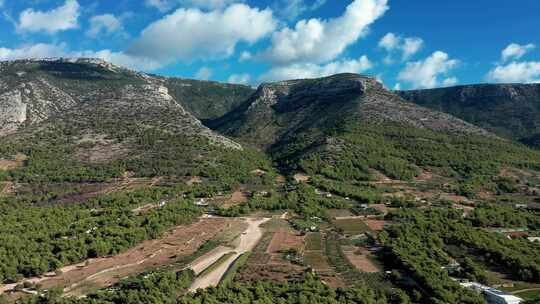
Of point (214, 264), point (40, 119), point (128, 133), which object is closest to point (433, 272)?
point (214, 264)

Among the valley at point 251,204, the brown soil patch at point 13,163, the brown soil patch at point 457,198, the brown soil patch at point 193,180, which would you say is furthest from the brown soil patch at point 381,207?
the brown soil patch at point 13,163

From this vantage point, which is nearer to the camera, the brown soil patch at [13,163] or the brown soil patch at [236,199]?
the brown soil patch at [236,199]

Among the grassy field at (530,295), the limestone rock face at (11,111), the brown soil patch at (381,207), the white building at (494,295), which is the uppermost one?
the limestone rock face at (11,111)

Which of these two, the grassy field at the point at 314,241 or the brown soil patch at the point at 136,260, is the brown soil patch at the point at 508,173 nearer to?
the grassy field at the point at 314,241

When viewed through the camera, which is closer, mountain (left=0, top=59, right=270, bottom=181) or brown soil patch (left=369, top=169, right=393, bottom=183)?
mountain (left=0, top=59, right=270, bottom=181)

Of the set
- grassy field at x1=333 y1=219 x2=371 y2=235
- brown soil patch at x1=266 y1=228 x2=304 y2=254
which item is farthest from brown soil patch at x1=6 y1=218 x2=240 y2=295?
grassy field at x1=333 y1=219 x2=371 y2=235

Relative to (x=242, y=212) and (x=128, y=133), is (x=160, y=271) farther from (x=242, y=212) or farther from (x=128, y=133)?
(x=128, y=133)

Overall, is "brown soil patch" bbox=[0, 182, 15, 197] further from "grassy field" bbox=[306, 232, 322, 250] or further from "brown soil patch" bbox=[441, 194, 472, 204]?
"brown soil patch" bbox=[441, 194, 472, 204]
